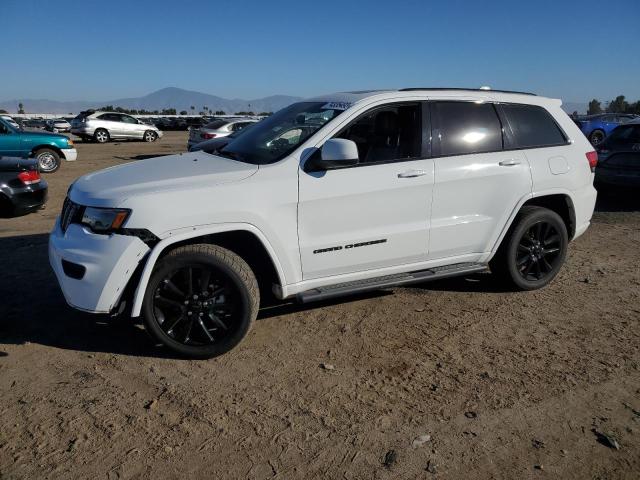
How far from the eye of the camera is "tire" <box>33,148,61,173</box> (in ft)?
43.9

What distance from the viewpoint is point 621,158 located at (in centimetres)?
902

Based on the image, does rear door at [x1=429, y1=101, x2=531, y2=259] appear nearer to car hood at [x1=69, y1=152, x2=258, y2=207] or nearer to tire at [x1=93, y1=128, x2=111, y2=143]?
car hood at [x1=69, y1=152, x2=258, y2=207]

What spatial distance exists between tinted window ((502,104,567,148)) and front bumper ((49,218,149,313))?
3409 millimetres

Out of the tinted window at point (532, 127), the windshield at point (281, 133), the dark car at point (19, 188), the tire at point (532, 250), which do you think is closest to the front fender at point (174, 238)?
the windshield at point (281, 133)

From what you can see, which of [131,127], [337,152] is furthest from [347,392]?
[131,127]

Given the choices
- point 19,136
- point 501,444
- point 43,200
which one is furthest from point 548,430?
point 19,136

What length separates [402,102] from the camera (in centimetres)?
430

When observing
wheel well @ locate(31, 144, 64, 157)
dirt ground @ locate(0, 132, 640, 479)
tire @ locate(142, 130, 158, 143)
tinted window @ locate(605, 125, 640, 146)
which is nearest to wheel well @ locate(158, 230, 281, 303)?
dirt ground @ locate(0, 132, 640, 479)

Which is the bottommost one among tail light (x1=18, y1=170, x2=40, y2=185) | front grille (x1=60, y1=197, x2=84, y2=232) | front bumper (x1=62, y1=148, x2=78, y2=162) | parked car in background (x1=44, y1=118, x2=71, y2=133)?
parked car in background (x1=44, y1=118, x2=71, y2=133)

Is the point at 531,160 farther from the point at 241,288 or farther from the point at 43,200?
the point at 43,200

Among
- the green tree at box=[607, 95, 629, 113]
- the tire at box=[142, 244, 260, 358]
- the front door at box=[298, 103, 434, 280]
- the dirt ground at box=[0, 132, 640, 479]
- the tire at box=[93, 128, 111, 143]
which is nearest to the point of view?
the dirt ground at box=[0, 132, 640, 479]

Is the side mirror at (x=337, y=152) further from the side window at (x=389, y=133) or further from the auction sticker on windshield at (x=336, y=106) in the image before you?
the auction sticker on windshield at (x=336, y=106)

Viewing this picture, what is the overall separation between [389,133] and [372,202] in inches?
29.1

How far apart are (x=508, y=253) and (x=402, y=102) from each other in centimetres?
170
